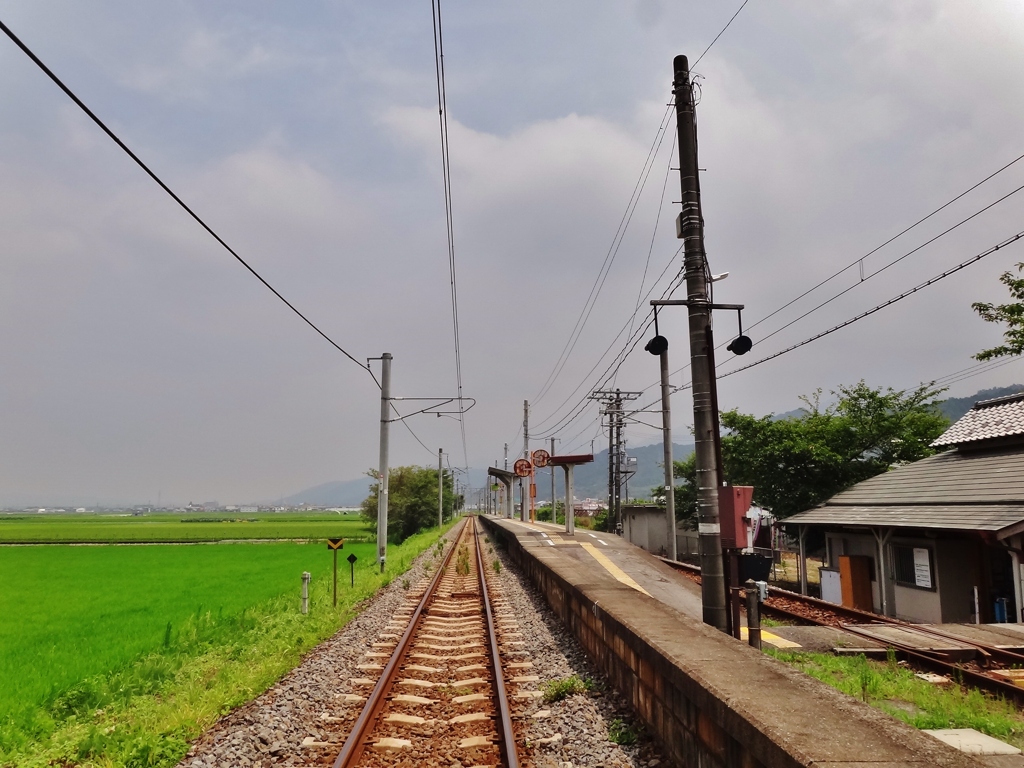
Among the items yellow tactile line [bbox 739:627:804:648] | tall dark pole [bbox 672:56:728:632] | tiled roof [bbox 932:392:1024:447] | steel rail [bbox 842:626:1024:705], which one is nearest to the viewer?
steel rail [bbox 842:626:1024:705]

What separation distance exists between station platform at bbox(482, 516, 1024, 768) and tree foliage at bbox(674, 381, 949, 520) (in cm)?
2199

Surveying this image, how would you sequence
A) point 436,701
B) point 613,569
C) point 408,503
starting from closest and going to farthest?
point 436,701, point 613,569, point 408,503

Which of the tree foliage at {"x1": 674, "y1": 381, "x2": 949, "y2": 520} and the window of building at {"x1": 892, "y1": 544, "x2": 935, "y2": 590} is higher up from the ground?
the tree foliage at {"x1": 674, "y1": 381, "x2": 949, "y2": 520}

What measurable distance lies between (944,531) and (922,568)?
1.48 metres

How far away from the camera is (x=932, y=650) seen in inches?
378

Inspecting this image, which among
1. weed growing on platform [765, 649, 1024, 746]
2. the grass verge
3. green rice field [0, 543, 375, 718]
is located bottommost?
green rice field [0, 543, 375, 718]

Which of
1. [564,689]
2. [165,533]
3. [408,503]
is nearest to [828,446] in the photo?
[564,689]

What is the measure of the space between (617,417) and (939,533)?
24.7 meters

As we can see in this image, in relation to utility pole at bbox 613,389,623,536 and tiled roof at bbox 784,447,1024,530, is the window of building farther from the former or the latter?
utility pole at bbox 613,389,623,536

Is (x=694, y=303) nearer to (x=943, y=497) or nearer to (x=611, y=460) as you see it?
(x=943, y=497)

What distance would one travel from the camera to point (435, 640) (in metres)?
11.1

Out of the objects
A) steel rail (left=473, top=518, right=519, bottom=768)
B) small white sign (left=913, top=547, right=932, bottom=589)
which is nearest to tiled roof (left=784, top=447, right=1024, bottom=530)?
small white sign (left=913, top=547, right=932, bottom=589)

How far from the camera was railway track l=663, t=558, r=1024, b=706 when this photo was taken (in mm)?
8203

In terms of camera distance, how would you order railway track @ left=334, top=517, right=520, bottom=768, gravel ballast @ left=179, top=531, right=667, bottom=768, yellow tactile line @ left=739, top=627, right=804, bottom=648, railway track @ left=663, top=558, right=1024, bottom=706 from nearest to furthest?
gravel ballast @ left=179, top=531, right=667, bottom=768, railway track @ left=334, top=517, right=520, bottom=768, railway track @ left=663, top=558, right=1024, bottom=706, yellow tactile line @ left=739, top=627, right=804, bottom=648
